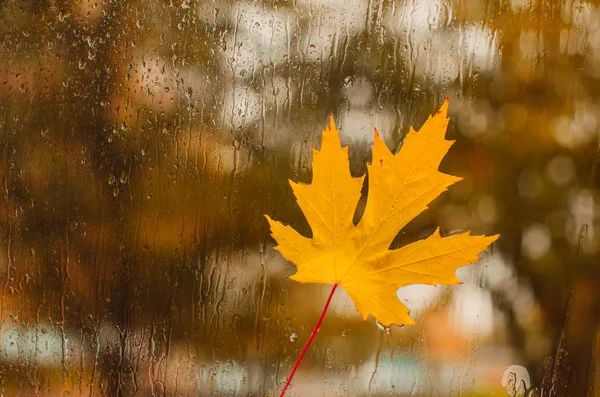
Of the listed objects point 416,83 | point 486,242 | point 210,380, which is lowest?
point 210,380

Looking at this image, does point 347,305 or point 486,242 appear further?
point 347,305

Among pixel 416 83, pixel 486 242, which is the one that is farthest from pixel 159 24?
pixel 486 242

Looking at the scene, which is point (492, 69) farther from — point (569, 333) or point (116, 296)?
point (116, 296)

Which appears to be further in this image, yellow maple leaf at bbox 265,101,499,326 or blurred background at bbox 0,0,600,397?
blurred background at bbox 0,0,600,397

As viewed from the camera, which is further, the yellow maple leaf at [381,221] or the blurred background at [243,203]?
the blurred background at [243,203]

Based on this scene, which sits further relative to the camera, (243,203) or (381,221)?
(243,203)
